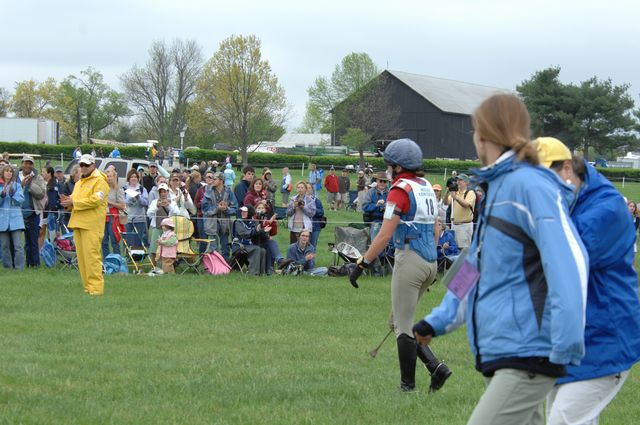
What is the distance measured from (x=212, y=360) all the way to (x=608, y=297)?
17.6 ft

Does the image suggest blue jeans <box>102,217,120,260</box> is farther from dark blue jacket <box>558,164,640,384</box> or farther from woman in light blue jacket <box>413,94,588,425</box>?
woman in light blue jacket <box>413,94,588,425</box>

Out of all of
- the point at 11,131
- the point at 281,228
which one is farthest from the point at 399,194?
the point at 11,131

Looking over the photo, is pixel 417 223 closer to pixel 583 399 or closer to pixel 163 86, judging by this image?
pixel 583 399

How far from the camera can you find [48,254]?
56.0 feet

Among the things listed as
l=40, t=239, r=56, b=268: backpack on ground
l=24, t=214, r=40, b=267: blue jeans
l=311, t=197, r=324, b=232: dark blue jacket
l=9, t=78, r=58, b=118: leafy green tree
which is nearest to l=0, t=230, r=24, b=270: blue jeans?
l=24, t=214, r=40, b=267: blue jeans

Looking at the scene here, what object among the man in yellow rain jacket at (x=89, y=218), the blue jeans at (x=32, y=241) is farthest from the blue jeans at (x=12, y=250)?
the man in yellow rain jacket at (x=89, y=218)

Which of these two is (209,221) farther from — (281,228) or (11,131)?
(11,131)

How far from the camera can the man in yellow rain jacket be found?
13.5m

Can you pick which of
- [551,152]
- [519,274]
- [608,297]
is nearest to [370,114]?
[551,152]

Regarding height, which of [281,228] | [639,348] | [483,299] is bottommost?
[281,228]

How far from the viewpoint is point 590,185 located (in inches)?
177

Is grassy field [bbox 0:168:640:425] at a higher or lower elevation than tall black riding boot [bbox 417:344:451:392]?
lower

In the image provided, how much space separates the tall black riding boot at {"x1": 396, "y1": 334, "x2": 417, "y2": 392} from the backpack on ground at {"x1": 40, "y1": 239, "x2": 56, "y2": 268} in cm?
1076

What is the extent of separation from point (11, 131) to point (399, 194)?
5323 cm
